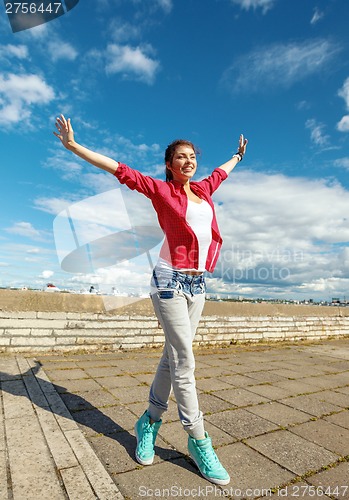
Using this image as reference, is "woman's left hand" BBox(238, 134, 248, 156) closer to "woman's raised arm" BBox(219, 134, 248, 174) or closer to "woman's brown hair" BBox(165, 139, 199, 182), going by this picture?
"woman's raised arm" BBox(219, 134, 248, 174)

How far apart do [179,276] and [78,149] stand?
95 centimetres

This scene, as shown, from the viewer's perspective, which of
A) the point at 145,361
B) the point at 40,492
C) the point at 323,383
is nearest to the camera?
the point at 40,492

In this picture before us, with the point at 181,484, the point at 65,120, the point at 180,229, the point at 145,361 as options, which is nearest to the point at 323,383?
the point at 145,361

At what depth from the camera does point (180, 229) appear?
2.00m

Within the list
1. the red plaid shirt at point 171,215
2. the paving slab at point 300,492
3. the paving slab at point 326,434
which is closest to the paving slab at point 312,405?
the paving slab at point 326,434

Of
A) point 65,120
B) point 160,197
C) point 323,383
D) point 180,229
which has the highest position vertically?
point 65,120

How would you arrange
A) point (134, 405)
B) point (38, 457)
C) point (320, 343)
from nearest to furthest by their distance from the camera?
point (38, 457) → point (134, 405) → point (320, 343)

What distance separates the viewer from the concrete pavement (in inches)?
70.7

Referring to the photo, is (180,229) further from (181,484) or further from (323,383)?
(323,383)

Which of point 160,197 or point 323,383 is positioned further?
point 323,383

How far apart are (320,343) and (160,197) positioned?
7631mm

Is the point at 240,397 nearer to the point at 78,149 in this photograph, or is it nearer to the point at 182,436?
the point at 182,436

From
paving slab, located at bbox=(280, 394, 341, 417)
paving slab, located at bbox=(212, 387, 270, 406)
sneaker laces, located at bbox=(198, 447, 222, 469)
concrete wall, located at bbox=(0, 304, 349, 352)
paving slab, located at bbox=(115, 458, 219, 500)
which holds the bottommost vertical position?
paving slab, located at bbox=(280, 394, 341, 417)

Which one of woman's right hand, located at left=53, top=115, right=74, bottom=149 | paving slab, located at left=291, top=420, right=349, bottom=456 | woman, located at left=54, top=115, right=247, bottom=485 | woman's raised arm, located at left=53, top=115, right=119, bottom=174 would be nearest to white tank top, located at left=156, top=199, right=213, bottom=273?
woman, located at left=54, top=115, right=247, bottom=485
